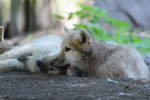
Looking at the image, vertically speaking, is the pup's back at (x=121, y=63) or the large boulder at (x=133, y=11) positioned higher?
the large boulder at (x=133, y=11)

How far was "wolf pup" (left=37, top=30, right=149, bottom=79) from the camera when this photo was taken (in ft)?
15.9

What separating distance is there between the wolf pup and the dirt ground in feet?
1.58

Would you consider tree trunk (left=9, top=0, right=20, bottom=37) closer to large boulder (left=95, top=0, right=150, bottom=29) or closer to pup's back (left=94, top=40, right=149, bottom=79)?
large boulder (left=95, top=0, right=150, bottom=29)

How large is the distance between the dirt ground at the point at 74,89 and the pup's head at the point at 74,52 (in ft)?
1.67

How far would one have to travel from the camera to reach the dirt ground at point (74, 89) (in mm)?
3293

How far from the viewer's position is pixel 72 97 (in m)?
3.28

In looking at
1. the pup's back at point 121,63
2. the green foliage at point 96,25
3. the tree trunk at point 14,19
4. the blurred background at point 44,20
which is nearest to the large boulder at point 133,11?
the blurred background at point 44,20

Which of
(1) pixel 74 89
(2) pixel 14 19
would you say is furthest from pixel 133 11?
(1) pixel 74 89

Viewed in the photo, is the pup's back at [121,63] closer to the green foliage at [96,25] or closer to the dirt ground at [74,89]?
the dirt ground at [74,89]

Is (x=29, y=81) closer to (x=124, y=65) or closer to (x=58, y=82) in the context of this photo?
(x=58, y=82)

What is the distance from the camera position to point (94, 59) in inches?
195

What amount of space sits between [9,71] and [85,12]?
4524 mm

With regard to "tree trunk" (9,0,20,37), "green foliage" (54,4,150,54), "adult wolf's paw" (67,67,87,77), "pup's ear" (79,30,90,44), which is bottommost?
"adult wolf's paw" (67,67,87,77)

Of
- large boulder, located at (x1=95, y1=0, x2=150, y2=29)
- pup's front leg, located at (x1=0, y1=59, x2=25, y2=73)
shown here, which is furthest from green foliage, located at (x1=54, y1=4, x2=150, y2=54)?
large boulder, located at (x1=95, y1=0, x2=150, y2=29)
